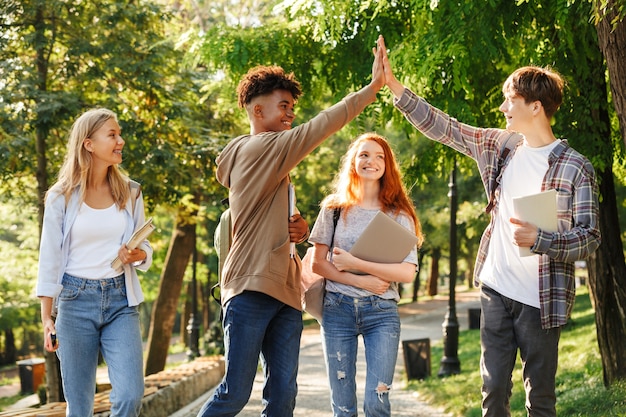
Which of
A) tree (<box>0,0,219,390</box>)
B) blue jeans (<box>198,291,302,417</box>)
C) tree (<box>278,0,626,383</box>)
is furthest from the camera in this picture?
tree (<box>0,0,219,390</box>)

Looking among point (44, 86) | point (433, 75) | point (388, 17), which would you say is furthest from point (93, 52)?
point (433, 75)

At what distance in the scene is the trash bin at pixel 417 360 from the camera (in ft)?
44.0

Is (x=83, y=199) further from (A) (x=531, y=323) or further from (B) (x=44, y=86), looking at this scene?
(B) (x=44, y=86)

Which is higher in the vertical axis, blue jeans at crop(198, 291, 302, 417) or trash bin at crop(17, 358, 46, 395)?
blue jeans at crop(198, 291, 302, 417)

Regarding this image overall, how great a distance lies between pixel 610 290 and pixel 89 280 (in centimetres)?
547

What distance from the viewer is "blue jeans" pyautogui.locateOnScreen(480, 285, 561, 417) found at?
169 inches

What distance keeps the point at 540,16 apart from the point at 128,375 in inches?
182

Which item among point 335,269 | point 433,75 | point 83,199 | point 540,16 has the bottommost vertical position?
point 335,269

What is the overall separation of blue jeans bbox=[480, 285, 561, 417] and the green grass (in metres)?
2.81

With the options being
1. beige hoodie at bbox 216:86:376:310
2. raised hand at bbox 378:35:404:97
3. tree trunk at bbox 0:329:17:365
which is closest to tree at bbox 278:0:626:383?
raised hand at bbox 378:35:404:97

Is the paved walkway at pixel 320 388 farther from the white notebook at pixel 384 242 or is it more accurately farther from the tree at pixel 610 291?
the white notebook at pixel 384 242

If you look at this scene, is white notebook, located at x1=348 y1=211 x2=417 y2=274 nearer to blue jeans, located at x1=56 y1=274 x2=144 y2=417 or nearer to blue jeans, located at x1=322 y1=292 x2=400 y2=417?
blue jeans, located at x1=322 y1=292 x2=400 y2=417

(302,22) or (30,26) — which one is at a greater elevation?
(30,26)

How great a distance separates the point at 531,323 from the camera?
4.28 meters
